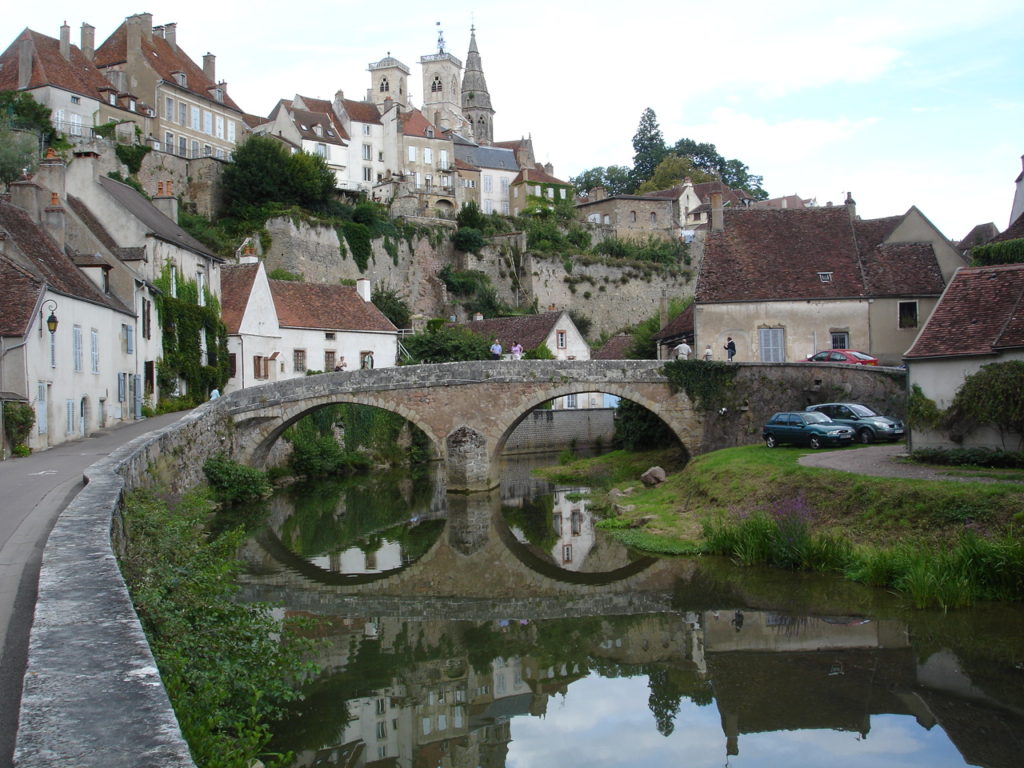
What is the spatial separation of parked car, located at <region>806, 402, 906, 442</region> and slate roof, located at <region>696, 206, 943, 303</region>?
620cm

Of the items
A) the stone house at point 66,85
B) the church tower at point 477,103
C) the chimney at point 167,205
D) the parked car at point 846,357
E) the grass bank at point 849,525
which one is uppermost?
the church tower at point 477,103

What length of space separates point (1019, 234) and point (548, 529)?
13.8m

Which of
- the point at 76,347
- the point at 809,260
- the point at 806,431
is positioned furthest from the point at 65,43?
the point at 806,431

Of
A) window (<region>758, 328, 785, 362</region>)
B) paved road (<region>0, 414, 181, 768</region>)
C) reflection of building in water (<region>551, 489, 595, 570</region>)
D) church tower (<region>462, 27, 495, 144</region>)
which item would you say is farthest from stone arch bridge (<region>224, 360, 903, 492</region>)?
church tower (<region>462, 27, 495, 144</region>)

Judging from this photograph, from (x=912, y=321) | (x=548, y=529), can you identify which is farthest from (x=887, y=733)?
(x=912, y=321)

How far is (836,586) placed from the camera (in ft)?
50.0

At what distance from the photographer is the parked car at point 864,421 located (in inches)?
925

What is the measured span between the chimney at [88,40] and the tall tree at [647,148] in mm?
52817

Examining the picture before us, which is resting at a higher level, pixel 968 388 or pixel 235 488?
pixel 968 388

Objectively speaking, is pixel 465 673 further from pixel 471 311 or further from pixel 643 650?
pixel 471 311

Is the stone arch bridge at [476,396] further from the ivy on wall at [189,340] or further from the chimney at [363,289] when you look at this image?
the chimney at [363,289]

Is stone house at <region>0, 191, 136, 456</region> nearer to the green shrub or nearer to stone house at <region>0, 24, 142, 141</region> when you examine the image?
the green shrub

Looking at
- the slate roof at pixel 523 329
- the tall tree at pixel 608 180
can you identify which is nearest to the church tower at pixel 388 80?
the tall tree at pixel 608 180

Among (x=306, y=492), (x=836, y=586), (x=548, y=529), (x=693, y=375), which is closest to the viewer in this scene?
(x=836, y=586)
